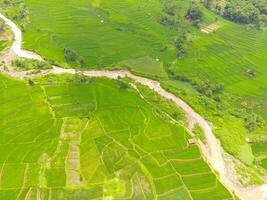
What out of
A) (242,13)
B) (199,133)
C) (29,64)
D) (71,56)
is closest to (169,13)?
Result: (242,13)

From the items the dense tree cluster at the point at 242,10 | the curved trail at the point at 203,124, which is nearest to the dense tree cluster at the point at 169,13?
the dense tree cluster at the point at 242,10

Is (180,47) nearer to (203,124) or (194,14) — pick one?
(194,14)

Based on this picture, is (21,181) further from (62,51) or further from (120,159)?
(62,51)

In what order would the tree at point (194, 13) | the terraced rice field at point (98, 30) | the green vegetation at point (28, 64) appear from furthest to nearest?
1. the tree at point (194, 13)
2. the terraced rice field at point (98, 30)
3. the green vegetation at point (28, 64)

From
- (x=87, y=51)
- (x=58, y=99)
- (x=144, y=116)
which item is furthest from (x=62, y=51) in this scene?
(x=144, y=116)

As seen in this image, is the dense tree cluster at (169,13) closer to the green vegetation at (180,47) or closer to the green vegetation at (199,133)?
the green vegetation at (180,47)

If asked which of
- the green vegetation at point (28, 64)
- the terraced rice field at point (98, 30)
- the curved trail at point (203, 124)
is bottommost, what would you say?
the curved trail at point (203, 124)
